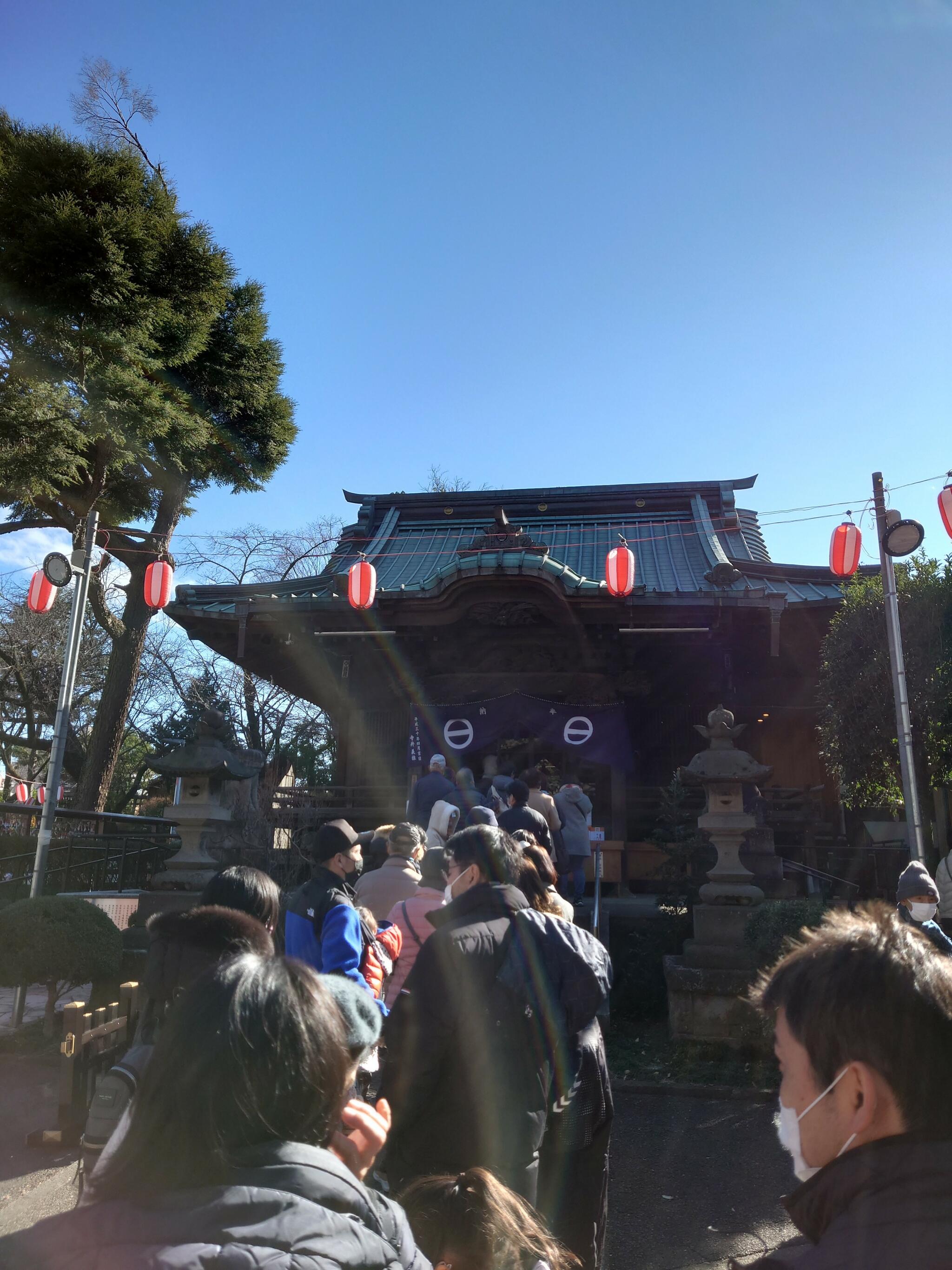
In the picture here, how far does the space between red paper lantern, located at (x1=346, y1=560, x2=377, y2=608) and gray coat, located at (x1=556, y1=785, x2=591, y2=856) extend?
4081 millimetres

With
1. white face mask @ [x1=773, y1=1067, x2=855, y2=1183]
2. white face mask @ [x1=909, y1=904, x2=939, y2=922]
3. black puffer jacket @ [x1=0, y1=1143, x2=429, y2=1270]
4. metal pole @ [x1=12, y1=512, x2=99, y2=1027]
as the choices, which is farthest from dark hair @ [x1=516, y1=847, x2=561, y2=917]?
metal pole @ [x1=12, y1=512, x2=99, y2=1027]

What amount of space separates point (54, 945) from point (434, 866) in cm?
376

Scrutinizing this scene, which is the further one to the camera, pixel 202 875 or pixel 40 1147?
pixel 202 875

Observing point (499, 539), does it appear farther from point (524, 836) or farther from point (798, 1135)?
point (798, 1135)

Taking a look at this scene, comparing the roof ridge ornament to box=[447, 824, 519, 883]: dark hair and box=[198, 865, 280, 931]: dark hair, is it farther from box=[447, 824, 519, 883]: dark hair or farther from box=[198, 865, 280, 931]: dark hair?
box=[198, 865, 280, 931]: dark hair

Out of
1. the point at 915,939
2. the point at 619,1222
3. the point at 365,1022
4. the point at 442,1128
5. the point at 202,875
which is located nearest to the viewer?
the point at 915,939

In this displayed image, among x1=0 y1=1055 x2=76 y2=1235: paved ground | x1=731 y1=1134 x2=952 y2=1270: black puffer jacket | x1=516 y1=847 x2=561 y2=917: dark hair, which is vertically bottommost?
x1=0 y1=1055 x2=76 y2=1235: paved ground

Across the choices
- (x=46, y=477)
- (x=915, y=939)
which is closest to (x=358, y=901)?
(x=915, y=939)

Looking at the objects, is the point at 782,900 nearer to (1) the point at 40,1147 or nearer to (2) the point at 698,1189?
(2) the point at 698,1189

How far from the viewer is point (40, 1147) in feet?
15.2

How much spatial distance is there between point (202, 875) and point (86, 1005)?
3361mm

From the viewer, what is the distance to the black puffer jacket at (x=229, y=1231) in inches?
40.2

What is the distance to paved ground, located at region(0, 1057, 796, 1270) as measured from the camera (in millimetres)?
3799

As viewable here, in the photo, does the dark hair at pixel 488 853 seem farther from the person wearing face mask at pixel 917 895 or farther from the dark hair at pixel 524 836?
the person wearing face mask at pixel 917 895
